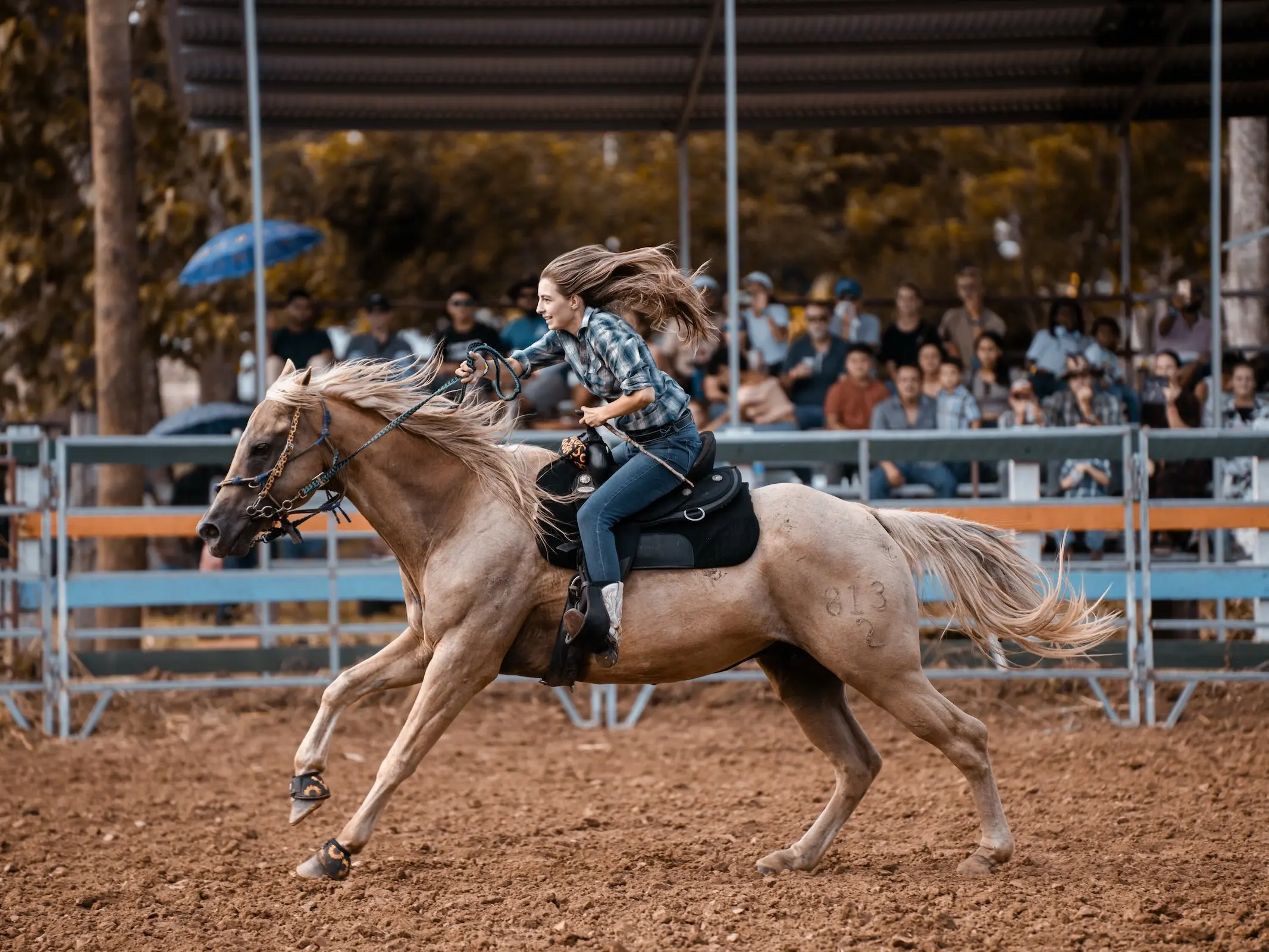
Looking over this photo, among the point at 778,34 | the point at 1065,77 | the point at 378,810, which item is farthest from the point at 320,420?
the point at 1065,77

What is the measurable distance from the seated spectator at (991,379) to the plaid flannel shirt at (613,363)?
5.97 metres

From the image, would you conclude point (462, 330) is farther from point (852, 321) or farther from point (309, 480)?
point (309, 480)

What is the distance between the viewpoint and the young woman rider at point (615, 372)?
552cm


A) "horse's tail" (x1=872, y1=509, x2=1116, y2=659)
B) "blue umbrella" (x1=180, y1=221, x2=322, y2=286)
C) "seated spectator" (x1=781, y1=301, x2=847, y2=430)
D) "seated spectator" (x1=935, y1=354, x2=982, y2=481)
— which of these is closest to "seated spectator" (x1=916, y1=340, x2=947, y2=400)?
"seated spectator" (x1=935, y1=354, x2=982, y2=481)

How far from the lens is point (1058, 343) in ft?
37.9

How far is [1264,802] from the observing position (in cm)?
680

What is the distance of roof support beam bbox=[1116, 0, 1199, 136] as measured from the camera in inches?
441

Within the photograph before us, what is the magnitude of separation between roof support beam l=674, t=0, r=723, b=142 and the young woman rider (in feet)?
18.5

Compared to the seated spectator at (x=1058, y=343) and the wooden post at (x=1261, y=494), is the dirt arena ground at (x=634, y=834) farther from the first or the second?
the seated spectator at (x=1058, y=343)

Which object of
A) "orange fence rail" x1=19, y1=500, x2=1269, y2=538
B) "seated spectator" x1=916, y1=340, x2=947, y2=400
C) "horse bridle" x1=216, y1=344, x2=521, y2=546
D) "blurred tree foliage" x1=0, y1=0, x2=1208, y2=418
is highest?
"blurred tree foliage" x1=0, y1=0, x2=1208, y2=418

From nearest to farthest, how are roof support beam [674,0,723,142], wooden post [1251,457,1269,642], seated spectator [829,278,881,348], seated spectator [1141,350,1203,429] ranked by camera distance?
wooden post [1251,457,1269,642], seated spectator [1141,350,1203,429], roof support beam [674,0,723,142], seated spectator [829,278,881,348]

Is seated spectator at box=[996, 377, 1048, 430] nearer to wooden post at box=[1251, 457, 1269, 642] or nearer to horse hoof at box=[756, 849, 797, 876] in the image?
wooden post at box=[1251, 457, 1269, 642]

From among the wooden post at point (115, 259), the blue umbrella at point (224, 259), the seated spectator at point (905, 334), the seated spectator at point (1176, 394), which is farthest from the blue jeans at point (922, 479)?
the wooden post at point (115, 259)

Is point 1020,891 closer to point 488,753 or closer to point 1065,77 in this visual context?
point 488,753
